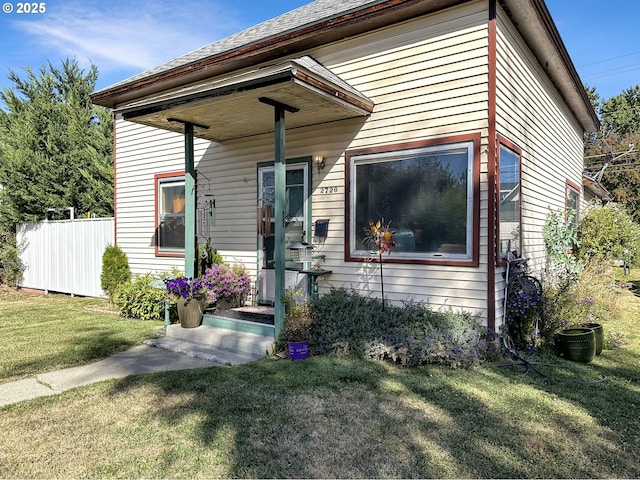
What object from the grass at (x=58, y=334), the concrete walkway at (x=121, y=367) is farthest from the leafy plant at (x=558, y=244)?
the grass at (x=58, y=334)

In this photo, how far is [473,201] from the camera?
4.90 m

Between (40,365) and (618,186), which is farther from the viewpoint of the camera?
(618,186)

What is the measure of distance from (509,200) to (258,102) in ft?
11.3

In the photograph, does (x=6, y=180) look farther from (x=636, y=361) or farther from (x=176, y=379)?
(x=636, y=361)

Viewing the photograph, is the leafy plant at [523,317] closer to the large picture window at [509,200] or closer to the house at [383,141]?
the house at [383,141]

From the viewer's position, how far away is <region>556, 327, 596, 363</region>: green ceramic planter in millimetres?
4785

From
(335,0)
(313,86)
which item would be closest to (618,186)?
(335,0)

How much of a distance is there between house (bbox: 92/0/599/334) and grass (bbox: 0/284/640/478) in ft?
4.12

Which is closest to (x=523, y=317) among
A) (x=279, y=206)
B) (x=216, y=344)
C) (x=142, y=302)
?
(x=279, y=206)

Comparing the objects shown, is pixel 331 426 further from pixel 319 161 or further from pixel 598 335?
pixel 319 161

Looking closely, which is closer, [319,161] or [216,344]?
[216,344]

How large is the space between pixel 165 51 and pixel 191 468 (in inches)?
501

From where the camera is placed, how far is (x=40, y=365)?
15.2 ft

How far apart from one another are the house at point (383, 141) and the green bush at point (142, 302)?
1.40 meters
